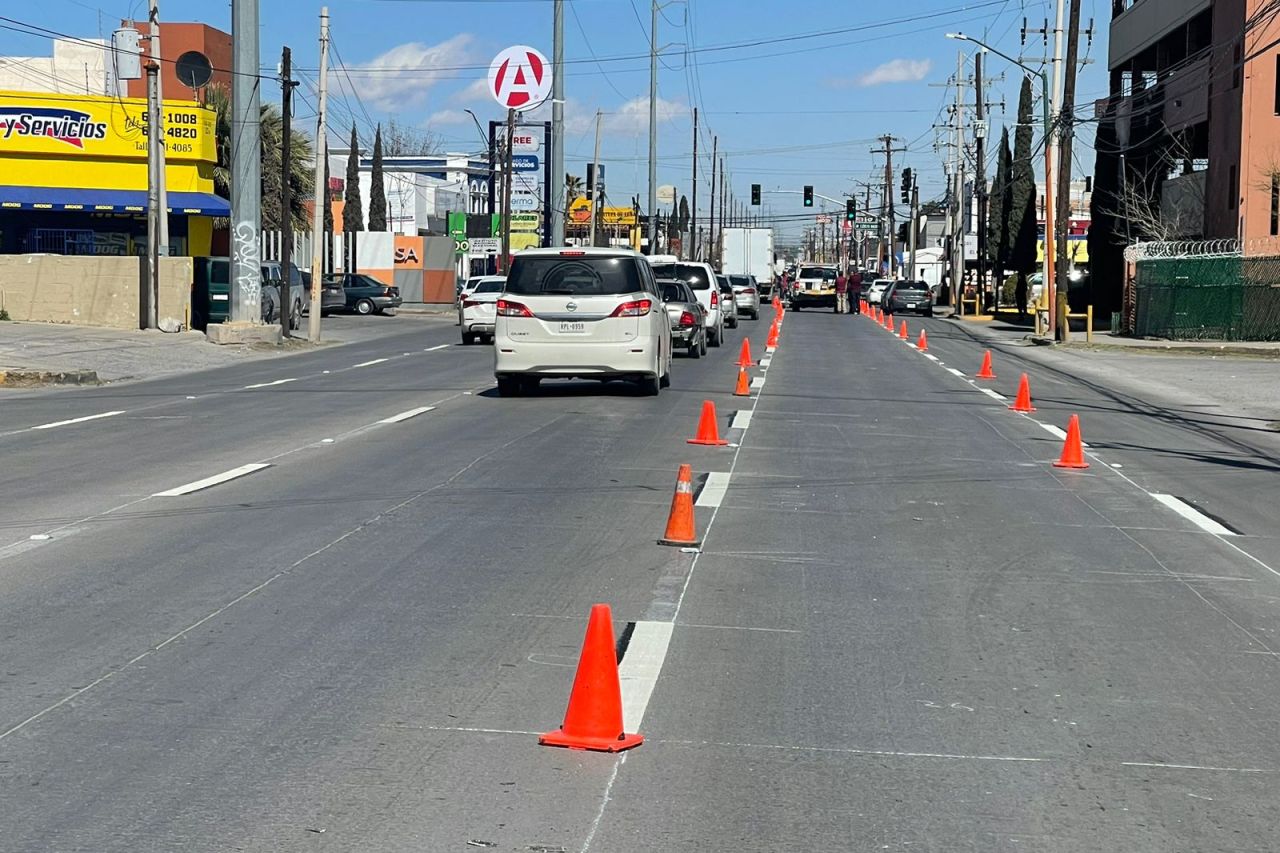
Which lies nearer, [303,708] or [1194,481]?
[303,708]

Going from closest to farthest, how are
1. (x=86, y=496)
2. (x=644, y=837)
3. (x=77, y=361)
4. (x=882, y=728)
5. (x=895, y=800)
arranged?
(x=644, y=837)
(x=895, y=800)
(x=882, y=728)
(x=86, y=496)
(x=77, y=361)

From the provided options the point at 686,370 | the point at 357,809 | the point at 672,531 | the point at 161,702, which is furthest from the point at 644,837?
the point at 686,370

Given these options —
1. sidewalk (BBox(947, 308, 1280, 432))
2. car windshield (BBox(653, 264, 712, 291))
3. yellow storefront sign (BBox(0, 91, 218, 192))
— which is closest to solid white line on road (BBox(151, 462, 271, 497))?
sidewalk (BBox(947, 308, 1280, 432))

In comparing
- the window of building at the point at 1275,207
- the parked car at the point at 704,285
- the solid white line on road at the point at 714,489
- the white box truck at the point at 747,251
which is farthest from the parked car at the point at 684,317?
the white box truck at the point at 747,251

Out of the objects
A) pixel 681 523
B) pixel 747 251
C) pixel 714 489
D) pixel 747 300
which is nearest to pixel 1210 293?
pixel 747 300

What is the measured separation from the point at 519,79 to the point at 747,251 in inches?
1316

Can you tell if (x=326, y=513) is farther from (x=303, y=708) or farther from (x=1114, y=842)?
(x=1114, y=842)

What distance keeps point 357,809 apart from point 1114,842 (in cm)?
233

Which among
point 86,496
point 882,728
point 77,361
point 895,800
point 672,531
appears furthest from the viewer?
point 77,361

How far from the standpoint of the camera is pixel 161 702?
627 centimetres

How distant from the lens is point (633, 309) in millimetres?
20297

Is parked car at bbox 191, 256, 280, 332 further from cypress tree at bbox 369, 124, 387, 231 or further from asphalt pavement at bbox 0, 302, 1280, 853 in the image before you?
cypress tree at bbox 369, 124, 387, 231

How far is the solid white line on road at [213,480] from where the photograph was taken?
12242 mm

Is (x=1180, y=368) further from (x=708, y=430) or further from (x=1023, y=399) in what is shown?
(x=708, y=430)
